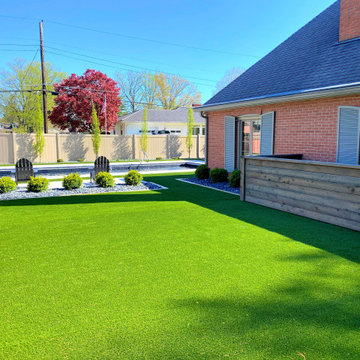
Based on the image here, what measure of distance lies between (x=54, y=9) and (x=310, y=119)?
22690mm

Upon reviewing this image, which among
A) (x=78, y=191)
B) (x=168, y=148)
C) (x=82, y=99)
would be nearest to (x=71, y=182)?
(x=78, y=191)

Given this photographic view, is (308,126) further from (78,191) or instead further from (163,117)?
(163,117)

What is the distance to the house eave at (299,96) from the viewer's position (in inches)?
277

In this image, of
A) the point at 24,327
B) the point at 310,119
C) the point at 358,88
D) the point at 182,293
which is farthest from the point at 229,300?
the point at 310,119

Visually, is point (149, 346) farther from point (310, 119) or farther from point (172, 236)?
point (310, 119)

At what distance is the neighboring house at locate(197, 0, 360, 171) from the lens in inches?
299

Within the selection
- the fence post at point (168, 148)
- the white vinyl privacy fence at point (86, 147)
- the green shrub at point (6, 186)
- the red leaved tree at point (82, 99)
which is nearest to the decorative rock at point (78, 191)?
the green shrub at point (6, 186)

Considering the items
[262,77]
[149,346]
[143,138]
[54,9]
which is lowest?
[149,346]

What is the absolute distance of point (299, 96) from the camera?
8.21 metres

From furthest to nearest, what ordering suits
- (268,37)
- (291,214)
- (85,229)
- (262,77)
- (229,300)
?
1. (268,37)
2. (262,77)
3. (291,214)
4. (85,229)
5. (229,300)

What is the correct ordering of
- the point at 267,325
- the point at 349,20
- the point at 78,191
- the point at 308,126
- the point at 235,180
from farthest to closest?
the point at 235,180 → the point at 78,191 → the point at 349,20 → the point at 308,126 → the point at 267,325

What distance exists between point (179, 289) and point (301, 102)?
6.83m

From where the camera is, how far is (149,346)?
254 centimetres

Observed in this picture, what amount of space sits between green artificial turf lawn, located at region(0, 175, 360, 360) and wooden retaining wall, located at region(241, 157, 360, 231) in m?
0.28
